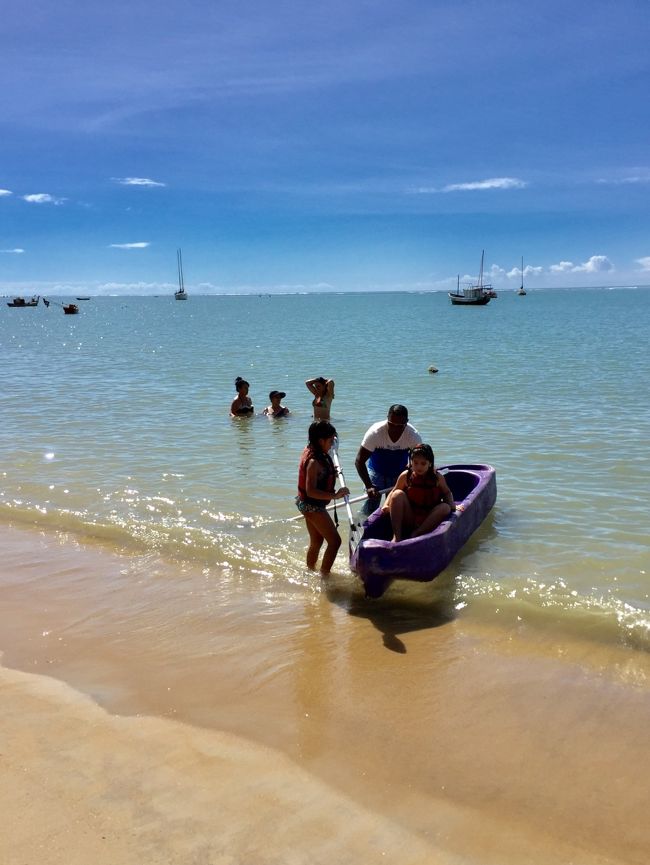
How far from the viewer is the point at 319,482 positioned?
21.2ft

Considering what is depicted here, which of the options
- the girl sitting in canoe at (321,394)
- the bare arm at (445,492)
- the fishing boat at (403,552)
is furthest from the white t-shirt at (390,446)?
the girl sitting in canoe at (321,394)

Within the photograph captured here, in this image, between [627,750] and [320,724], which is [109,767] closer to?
[320,724]

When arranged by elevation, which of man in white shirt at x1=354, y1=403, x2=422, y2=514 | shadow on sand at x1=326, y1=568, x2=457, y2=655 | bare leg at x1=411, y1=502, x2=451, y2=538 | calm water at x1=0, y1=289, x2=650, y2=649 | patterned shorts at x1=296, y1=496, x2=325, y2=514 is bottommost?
shadow on sand at x1=326, y1=568, x2=457, y2=655

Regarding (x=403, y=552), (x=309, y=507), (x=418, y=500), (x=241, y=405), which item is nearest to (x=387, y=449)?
(x=418, y=500)

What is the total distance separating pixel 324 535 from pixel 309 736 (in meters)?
2.58

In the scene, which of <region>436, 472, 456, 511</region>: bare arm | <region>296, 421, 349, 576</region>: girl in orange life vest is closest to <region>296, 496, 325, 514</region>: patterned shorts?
<region>296, 421, 349, 576</region>: girl in orange life vest

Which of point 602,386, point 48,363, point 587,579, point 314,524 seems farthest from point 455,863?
point 48,363

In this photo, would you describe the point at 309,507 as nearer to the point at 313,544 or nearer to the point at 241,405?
the point at 313,544

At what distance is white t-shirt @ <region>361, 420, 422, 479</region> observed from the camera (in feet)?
26.8

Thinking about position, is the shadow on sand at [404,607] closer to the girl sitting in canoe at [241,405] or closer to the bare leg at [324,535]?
the bare leg at [324,535]

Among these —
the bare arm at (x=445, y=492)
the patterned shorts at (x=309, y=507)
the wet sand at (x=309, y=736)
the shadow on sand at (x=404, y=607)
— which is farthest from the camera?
the bare arm at (x=445, y=492)

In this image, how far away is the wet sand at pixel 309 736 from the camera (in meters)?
3.50

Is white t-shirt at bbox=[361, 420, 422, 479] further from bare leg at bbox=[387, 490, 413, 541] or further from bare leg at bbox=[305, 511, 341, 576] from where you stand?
bare leg at bbox=[305, 511, 341, 576]

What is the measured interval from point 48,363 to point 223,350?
405 inches
